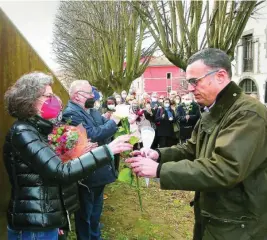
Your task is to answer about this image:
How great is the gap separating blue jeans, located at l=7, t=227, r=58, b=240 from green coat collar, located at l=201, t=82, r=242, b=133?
4.70ft

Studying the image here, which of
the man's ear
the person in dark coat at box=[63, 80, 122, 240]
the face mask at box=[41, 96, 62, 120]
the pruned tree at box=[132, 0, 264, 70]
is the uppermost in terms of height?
the pruned tree at box=[132, 0, 264, 70]

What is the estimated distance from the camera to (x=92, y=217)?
4.09m

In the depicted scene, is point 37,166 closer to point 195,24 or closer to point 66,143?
point 66,143

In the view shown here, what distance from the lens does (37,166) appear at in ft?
7.38

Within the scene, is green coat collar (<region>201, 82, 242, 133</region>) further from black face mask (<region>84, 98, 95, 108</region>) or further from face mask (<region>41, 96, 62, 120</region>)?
black face mask (<region>84, 98, 95, 108</region>)

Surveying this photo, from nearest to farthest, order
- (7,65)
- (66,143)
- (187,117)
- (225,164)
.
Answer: (225,164), (66,143), (7,65), (187,117)

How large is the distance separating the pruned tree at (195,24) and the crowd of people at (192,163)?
9033 mm

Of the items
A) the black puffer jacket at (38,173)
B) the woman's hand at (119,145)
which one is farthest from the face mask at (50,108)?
the woman's hand at (119,145)

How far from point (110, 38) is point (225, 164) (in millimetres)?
20582

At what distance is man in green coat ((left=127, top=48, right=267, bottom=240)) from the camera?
2041 mm

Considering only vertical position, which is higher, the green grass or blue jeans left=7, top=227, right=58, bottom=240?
blue jeans left=7, top=227, right=58, bottom=240

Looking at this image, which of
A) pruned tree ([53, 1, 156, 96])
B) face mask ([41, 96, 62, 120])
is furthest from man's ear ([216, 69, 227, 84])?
pruned tree ([53, 1, 156, 96])

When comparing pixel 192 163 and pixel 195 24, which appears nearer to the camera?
pixel 192 163

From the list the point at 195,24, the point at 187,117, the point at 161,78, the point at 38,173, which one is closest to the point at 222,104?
the point at 38,173
